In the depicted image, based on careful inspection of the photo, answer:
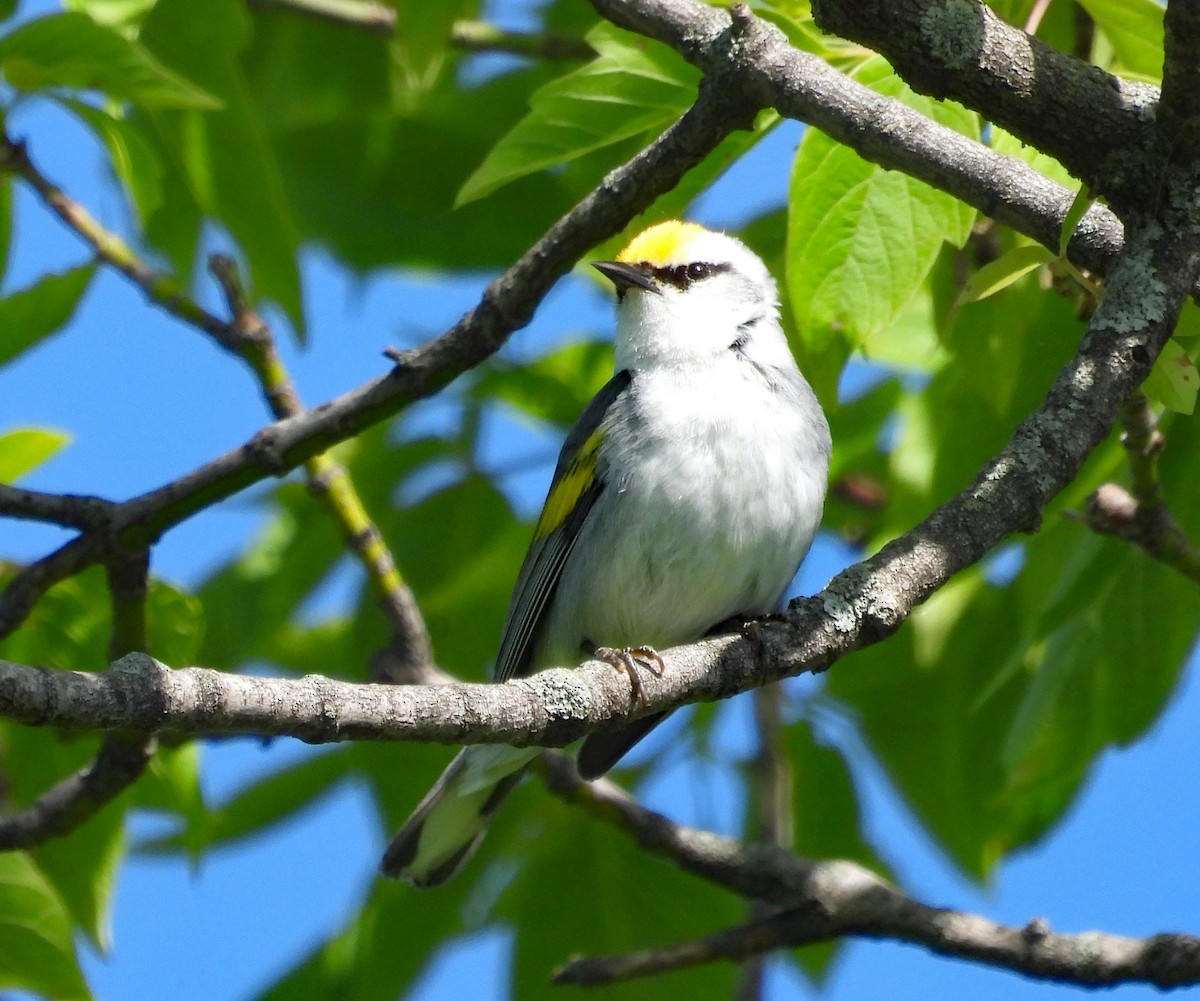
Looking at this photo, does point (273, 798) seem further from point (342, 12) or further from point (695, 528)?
point (342, 12)

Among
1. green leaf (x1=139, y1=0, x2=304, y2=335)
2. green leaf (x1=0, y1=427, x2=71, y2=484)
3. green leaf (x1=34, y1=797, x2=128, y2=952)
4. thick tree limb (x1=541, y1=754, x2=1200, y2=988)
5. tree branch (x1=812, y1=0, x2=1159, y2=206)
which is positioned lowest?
green leaf (x1=34, y1=797, x2=128, y2=952)

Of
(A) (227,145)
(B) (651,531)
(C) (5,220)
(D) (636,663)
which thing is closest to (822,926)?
(B) (651,531)

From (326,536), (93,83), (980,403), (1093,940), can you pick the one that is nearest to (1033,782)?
(1093,940)

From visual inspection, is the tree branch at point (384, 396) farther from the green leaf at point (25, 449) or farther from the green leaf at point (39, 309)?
the green leaf at point (39, 309)

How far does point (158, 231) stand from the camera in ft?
14.3

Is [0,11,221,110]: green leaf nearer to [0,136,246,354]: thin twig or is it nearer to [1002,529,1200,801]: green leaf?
[0,136,246,354]: thin twig

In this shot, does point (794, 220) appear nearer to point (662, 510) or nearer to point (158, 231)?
point (662, 510)

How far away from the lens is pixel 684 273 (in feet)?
15.6

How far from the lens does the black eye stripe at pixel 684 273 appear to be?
4730 millimetres

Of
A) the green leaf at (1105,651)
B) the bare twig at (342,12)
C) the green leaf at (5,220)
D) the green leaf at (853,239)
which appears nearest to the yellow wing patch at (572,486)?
the green leaf at (853,239)

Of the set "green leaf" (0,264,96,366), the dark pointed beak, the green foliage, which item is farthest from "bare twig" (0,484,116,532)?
the dark pointed beak

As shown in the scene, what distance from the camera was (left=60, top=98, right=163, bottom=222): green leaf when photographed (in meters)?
3.15

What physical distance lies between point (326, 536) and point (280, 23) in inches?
97.6

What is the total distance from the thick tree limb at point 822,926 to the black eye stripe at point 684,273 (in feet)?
5.26
